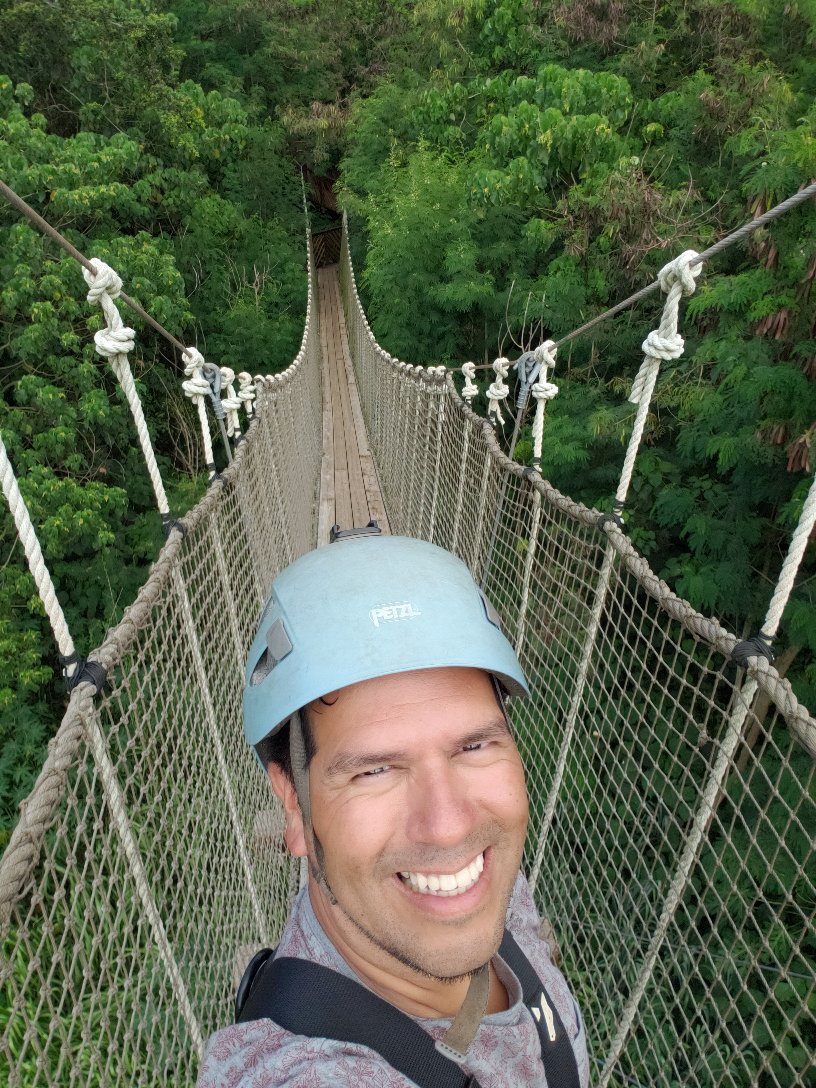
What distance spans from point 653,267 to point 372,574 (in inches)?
203

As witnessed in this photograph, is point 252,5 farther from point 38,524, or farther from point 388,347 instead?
point 38,524

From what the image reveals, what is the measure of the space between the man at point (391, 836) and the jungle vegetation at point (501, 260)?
7.75 ft

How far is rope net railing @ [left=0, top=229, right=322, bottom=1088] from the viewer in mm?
704

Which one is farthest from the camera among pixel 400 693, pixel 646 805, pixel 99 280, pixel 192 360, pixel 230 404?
pixel 230 404

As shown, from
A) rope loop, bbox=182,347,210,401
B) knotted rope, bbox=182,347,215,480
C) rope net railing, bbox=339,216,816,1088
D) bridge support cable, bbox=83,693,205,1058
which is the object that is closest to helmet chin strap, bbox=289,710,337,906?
bridge support cable, bbox=83,693,205,1058

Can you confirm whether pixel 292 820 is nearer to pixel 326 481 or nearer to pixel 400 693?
pixel 400 693

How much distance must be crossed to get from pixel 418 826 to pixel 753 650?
459 millimetres

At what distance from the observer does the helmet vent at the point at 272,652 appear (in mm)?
814

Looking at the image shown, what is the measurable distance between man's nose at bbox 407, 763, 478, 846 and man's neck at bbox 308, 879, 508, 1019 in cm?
13

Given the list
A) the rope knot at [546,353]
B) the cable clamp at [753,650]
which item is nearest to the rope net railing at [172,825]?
the cable clamp at [753,650]

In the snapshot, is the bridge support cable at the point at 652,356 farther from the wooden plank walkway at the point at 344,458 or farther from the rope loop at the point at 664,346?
the wooden plank walkway at the point at 344,458

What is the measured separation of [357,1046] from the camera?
2.12ft

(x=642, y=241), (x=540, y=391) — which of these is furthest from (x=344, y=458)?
(x=540, y=391)

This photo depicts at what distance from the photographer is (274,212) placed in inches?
523
